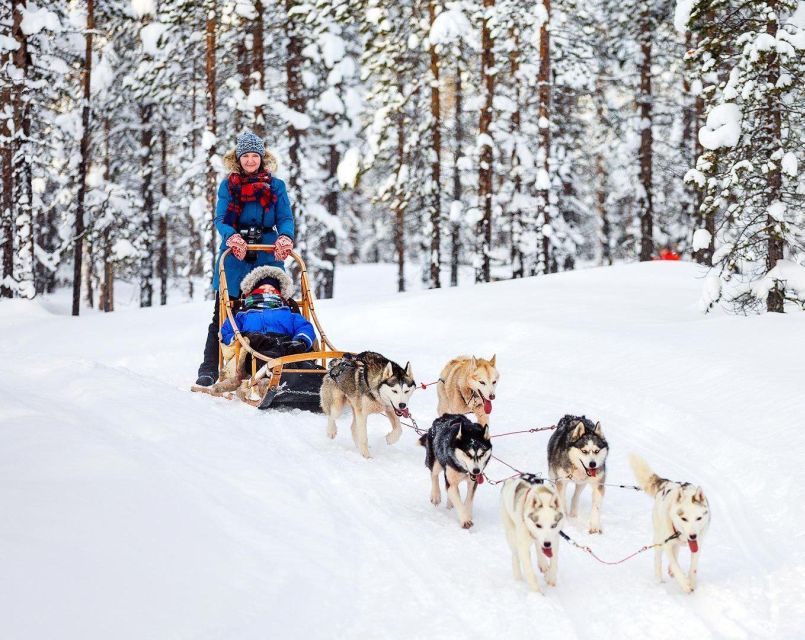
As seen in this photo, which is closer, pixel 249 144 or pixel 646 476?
pixel 646 476

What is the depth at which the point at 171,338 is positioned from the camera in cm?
1310

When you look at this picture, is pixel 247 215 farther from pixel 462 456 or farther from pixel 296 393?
pixel 462 456

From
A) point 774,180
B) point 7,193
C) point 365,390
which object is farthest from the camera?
point 7,193

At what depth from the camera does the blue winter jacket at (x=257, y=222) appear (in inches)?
354

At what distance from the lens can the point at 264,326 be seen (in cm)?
834

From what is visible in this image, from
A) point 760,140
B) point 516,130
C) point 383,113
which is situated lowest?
point 760,140

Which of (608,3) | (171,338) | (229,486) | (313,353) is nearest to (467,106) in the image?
(608,3)

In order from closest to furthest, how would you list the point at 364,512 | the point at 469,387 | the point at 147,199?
the point at 364,512
the point at 469,387
the point at 147,199

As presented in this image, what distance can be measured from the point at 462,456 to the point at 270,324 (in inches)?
164

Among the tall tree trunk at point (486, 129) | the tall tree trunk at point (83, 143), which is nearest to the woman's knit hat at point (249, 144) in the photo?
the tall tree trunk at point (486, 129)

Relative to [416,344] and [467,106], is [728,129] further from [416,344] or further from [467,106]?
[467,106]

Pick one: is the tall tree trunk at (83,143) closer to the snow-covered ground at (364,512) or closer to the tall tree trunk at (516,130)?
the tall tree trunk at (516,130)

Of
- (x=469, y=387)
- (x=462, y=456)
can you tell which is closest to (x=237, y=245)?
(x=469, y=387)

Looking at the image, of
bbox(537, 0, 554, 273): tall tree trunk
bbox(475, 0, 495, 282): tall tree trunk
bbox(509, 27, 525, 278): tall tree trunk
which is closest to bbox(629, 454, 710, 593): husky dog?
bbox(537, 0, 554, 273): tall tree trunk
